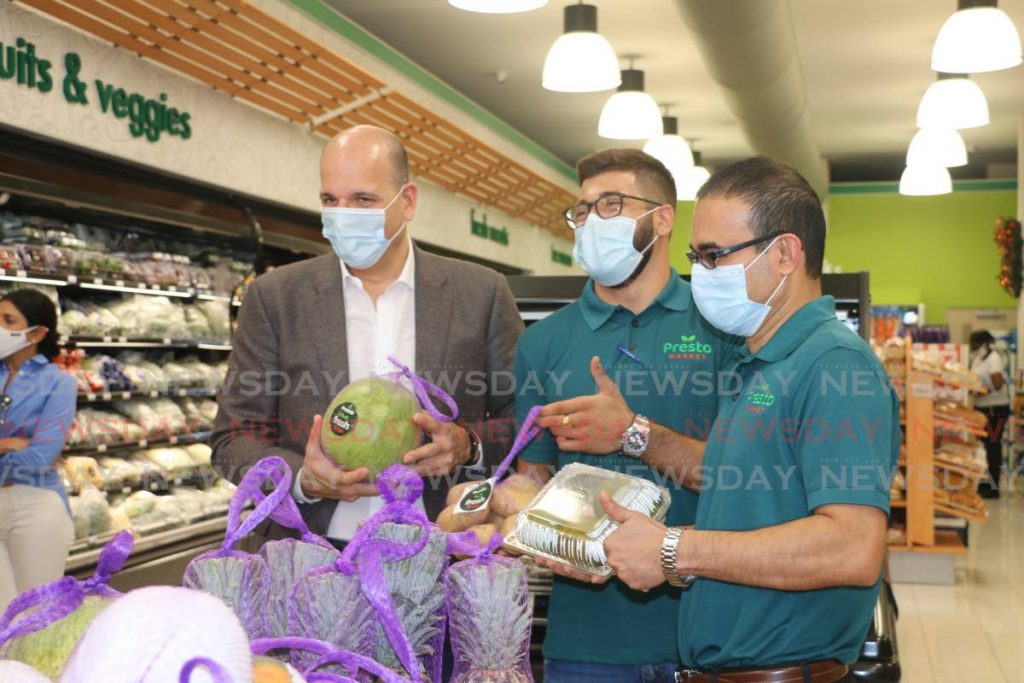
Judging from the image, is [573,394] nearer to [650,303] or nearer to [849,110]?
[650,303]

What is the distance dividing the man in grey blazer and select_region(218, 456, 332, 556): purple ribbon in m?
0.96

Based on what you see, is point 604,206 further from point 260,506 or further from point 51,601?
point 51,601

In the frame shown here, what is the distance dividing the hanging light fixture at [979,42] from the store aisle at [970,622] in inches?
126

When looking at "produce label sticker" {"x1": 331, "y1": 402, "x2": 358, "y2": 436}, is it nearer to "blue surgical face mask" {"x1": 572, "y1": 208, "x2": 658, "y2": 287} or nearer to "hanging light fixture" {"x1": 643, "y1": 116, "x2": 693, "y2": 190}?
"blue surgical face mask" {"x1": 572, "y1": 208, "x2": 658, "y2": 287}

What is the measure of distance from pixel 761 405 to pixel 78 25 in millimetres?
4615

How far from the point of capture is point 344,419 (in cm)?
188

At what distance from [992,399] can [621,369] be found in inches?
453

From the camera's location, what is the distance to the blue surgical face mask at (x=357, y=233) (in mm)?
2477

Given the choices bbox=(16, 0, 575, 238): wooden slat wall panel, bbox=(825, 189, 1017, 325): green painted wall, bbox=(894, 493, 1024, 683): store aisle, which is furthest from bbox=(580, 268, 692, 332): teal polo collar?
bbox=(825, 189, 1017, 325): green painted wall

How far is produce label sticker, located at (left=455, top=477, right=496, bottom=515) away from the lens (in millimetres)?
1694

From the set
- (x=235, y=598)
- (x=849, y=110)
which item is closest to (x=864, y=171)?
(x=849, y=110)

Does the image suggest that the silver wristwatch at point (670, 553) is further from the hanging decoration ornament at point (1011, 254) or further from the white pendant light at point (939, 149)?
the hanging decoration ornament at point (1011, 254)

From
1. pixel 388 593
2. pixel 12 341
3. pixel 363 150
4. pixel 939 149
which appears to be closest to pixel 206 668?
pixel 388 593

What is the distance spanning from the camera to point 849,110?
12.5 meters
